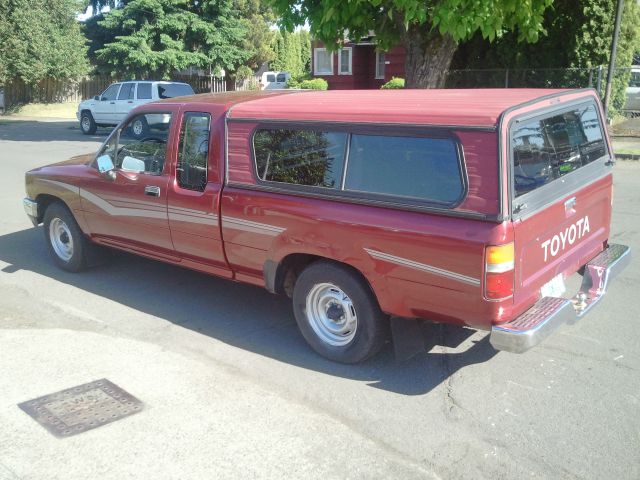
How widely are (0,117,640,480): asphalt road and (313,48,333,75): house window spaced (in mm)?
27408

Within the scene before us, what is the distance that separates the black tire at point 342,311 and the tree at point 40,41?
31.4m

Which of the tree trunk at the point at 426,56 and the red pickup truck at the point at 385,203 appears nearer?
the red pickup truck at the point at 385,203

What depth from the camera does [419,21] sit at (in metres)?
11.7

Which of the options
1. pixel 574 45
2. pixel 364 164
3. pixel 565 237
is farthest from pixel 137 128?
pixel 574 45

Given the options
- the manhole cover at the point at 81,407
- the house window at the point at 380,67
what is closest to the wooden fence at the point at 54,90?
the house window at the point at 380,67

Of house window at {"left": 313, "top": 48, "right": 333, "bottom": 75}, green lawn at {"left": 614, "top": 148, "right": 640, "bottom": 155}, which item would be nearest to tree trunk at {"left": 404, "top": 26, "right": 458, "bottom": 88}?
green lawn at {"left": 614, "top": 148, "right": 640, "bottom": 155}

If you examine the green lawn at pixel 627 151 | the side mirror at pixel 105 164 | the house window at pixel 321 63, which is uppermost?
the house window at pixel 321 63

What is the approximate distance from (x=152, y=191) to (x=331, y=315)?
1.95 m

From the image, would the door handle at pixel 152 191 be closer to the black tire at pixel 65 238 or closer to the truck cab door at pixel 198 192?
the truck cab door at pixel 198 192

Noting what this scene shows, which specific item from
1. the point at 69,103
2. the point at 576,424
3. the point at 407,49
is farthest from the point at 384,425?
the point at 69,103

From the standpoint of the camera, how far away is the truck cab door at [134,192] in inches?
216

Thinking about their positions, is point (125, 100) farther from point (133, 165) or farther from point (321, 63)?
point (133, 165)

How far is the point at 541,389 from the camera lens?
412 centimetres

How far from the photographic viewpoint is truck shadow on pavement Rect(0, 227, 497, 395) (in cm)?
446
